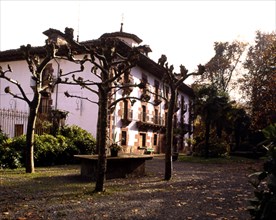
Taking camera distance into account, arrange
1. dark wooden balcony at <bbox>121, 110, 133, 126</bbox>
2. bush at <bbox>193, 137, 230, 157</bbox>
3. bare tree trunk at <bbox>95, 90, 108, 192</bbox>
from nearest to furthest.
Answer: bare tree trunk at <bbox>95, 90, 108, 192</bbox>
dark wooden balcony at <bbox>121, 110, 133, 126</bbox>
bush at <bbox>193, 137, 230, 157</bbox>

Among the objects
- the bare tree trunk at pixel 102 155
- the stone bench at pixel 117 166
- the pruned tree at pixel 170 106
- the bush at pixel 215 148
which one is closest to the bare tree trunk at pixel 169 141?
the pruned tree at pixel 170 106

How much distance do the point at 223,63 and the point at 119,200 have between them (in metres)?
34.4

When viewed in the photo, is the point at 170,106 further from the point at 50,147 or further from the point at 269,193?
the point at 269,193

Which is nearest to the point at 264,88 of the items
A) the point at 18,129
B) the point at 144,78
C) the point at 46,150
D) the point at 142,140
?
the point at 144,78

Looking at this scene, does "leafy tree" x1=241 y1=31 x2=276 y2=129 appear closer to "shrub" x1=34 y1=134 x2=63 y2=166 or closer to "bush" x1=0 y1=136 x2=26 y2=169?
"shrub" x1=34 y1=134 x2=63 y2=166

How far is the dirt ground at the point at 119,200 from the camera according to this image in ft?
19.7

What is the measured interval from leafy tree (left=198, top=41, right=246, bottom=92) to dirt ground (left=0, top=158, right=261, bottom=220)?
101 feet

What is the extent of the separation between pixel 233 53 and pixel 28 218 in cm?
3787

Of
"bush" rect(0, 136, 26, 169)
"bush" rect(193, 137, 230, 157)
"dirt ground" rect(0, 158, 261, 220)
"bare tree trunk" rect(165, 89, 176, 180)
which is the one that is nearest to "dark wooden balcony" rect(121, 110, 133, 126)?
"bush" rect(193, 137, 230, 157)

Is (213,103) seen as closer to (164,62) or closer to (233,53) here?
(233,53)

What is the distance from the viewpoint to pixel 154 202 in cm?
725

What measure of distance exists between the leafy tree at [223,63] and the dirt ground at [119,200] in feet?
101

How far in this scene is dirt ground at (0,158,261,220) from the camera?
5996mm

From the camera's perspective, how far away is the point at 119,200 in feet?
24.1
